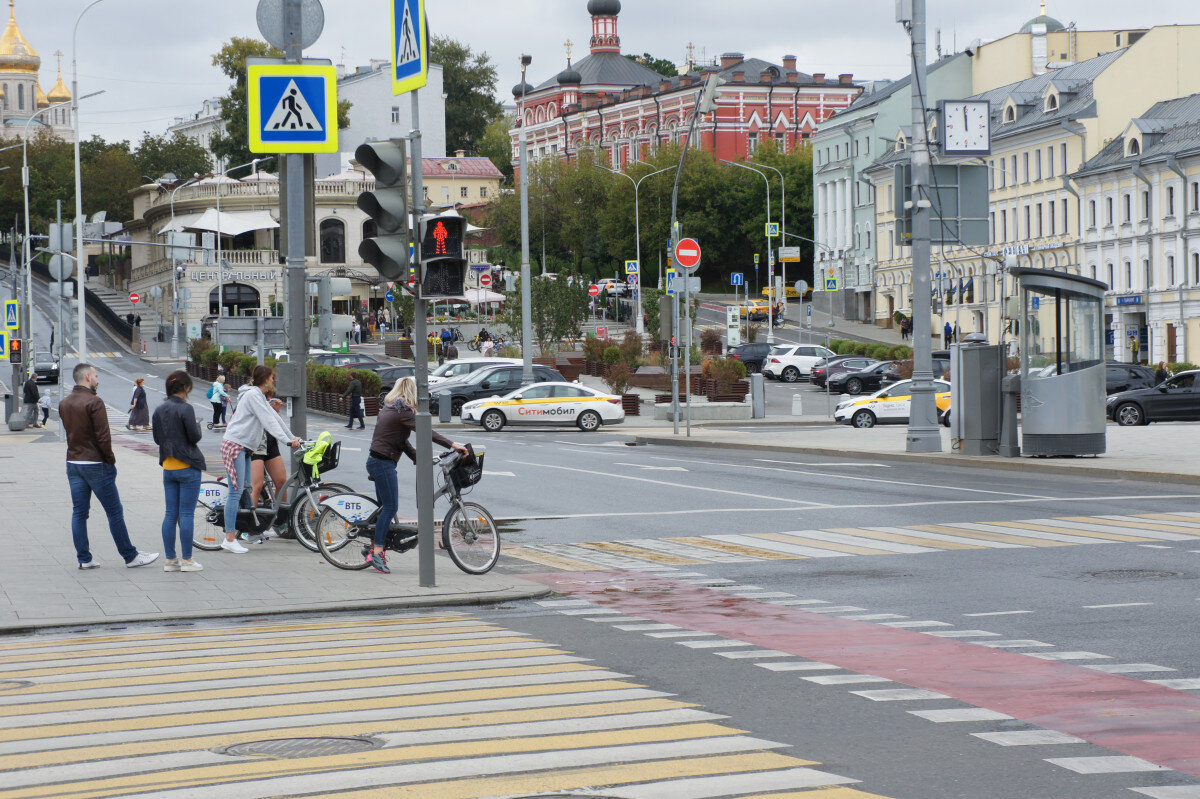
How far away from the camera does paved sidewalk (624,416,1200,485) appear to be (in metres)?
24.4

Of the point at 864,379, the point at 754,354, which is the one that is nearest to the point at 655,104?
the point at 754,354

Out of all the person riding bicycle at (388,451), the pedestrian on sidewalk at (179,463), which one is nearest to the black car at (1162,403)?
the person riding bicycle at (388,451)

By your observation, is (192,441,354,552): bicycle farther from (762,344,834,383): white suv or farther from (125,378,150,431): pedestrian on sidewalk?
(762,344,834,383): white suv

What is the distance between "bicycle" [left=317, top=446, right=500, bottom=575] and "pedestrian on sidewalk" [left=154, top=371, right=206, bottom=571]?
113 cm

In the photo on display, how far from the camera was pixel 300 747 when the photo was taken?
7188 millimetres

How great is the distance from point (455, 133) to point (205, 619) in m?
147

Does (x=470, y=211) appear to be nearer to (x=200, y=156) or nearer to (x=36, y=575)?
(x=200, y=156)

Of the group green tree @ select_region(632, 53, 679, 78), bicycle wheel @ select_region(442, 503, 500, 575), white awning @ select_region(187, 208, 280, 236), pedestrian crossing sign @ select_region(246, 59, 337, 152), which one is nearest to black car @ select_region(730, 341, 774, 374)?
white awning @ select_region(187, 208, 280, 236)

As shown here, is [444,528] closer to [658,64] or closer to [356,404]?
[356,404]

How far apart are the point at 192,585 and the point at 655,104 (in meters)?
123

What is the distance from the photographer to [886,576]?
13.5m

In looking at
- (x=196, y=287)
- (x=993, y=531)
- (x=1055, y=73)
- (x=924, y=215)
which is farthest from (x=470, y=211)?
(x=993, y=531)

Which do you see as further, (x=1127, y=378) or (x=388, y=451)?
(x=1127, y=378)

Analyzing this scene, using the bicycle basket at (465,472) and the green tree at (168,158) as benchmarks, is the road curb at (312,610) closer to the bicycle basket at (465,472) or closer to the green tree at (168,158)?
the bicycle basket at (465,472)
